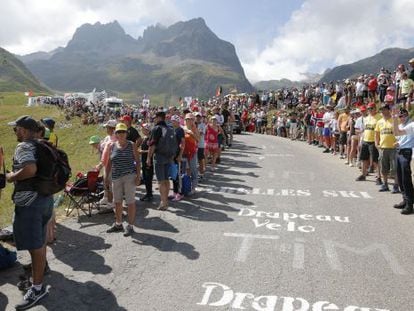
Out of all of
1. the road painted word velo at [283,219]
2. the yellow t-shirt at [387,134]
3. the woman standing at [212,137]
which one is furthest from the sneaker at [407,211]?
the woman standing at [212,137]

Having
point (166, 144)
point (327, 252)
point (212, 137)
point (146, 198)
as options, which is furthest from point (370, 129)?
point (327, 252)

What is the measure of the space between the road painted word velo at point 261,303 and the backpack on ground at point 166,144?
4109 millimetres

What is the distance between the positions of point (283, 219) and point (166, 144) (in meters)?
2.77

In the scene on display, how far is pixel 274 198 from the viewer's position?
10.5m

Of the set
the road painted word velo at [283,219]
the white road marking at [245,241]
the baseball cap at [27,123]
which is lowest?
the white road marking at [245,241]

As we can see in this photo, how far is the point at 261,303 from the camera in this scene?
504 cm

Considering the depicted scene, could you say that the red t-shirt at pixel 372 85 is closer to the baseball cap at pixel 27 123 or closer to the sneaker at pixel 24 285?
the baseball cap at pixel 27 123

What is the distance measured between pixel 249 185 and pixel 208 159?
403 cm

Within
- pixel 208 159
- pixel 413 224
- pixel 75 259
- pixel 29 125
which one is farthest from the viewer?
pixel 208 159

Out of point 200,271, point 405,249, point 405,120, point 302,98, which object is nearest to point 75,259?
point 200,271

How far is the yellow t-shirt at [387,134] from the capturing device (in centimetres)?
1066

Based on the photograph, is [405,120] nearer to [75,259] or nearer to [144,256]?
[144,256]

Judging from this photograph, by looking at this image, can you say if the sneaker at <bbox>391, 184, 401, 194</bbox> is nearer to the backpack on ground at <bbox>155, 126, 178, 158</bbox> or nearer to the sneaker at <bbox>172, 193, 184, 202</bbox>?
the sneaker at <bbox>172, 193, 184, 202</bbox>

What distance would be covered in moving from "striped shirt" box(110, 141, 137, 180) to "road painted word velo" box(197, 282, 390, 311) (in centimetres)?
304
